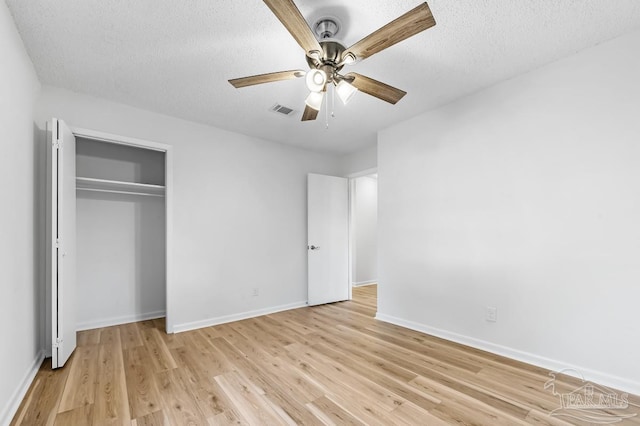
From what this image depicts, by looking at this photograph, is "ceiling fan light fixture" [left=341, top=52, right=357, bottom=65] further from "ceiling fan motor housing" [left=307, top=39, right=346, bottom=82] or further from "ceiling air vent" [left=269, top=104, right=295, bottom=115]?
"ceiling air vent" [left=269, top=104, right=295, bottom=115]

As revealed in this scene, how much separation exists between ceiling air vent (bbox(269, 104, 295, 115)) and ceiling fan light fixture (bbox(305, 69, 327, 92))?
1.38 meters

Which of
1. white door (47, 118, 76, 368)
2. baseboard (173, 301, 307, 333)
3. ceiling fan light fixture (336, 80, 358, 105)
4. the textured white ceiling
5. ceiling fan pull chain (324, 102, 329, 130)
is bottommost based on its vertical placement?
baseboard (173, 301, 307, 333)

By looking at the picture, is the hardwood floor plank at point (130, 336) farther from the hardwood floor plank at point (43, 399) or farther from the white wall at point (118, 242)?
the hardwood floor plank at point (43, 399)

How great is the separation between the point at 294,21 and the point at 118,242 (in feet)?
11.5

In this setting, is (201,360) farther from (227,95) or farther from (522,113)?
(522,113)

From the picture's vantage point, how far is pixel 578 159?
7.66 feet

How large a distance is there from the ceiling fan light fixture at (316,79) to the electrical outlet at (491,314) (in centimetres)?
252

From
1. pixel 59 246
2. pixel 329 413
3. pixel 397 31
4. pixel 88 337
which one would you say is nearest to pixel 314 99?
pixel 397 31

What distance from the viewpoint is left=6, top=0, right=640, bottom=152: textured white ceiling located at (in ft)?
6.09

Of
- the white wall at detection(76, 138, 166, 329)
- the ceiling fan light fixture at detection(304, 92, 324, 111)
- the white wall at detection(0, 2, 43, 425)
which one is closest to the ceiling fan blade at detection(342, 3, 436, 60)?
the ceiling fan light fixture at detection(304, 92, 324, 111)

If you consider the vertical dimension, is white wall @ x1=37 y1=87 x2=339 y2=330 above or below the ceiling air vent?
below

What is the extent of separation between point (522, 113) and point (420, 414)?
8.46 ft

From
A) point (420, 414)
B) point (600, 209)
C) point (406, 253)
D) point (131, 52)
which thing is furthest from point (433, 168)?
point (131, 52)

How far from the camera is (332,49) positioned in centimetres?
191
